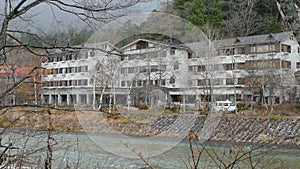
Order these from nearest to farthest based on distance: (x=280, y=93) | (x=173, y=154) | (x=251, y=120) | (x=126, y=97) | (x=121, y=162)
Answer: (x=126, y=97), (x=121, y=162), (x=173, y=154), (x=251, y=120), (x=280, y=93)

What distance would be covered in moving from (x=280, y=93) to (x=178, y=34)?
1466 cm

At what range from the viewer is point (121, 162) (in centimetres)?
793

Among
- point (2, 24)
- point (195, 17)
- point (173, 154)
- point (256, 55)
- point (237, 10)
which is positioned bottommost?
point (173, 154)

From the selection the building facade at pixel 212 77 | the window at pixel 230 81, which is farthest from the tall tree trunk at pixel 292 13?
the window at pixel 230 81

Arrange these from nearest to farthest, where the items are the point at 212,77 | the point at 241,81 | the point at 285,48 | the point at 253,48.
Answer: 1. the point at 212,77
2. the point at 241,81
3. the point at 285,48
4. the point at 253,48

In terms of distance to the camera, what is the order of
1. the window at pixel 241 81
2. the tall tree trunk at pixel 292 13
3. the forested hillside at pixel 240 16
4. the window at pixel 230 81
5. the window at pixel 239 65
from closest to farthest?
the tall tree trunk at pixel 292 13 → the window at pixel 230 81 → the window at pixel 241 81 → the window at pixel 239 65 → the forested hillside at pixel 240 16

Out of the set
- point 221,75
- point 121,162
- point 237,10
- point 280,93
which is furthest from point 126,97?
point 237,10

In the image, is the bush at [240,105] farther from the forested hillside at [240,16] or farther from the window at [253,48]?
the forested hillside at [240,16]

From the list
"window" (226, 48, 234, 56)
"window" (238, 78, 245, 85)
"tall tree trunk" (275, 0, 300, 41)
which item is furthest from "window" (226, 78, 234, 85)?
"tall tree trunk" (275, 0, 300, 41)

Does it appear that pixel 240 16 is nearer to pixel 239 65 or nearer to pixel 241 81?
pixel 239 65

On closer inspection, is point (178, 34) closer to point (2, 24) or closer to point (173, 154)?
point (2, 24)

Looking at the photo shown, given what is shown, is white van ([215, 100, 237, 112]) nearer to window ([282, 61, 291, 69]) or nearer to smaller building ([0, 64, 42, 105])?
smaller building ([0, 64, 42, 105])

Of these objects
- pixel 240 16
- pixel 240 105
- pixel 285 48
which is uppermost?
pixel 240 16

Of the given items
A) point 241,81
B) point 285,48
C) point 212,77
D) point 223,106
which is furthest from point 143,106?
point 285,48
